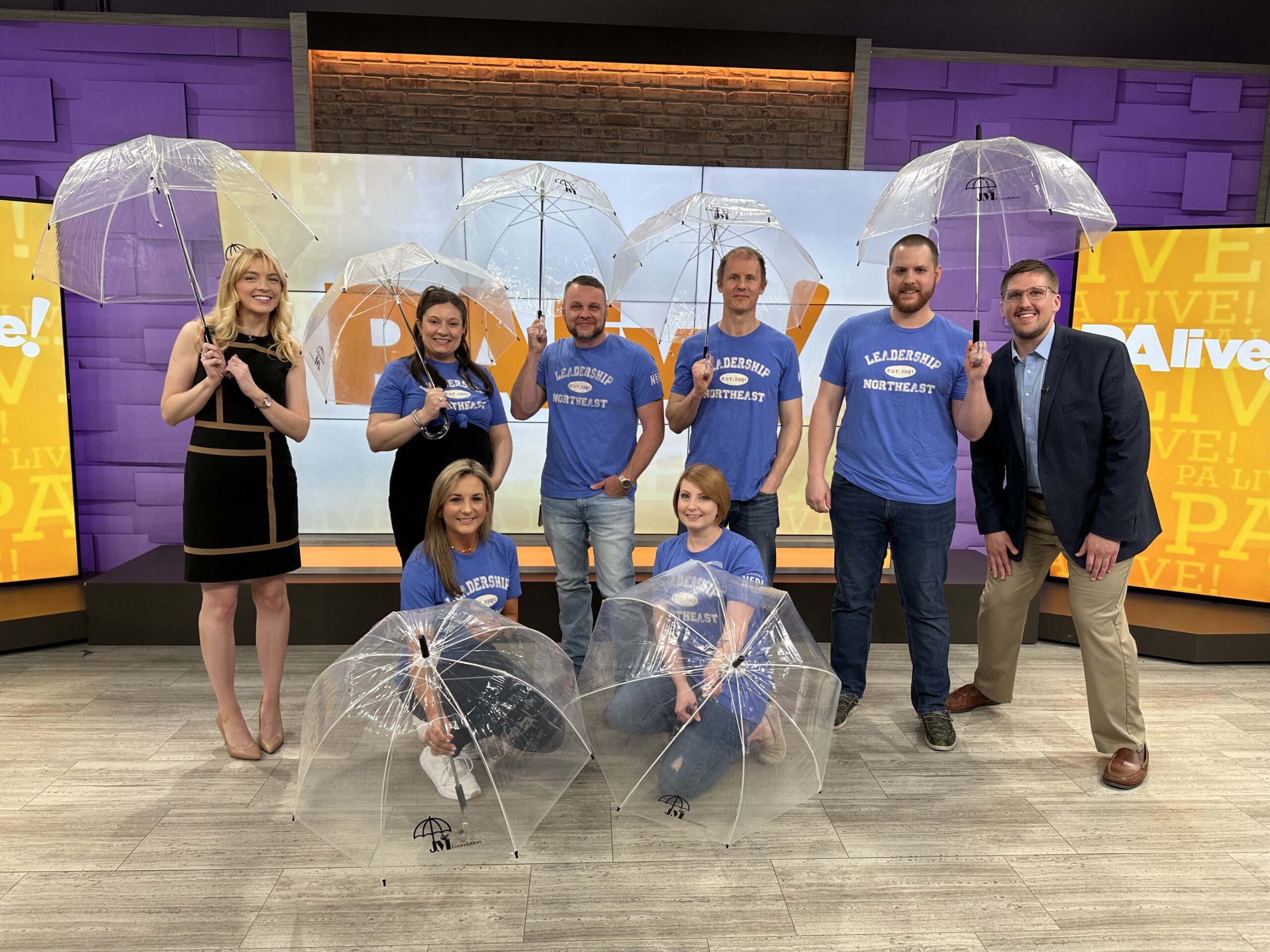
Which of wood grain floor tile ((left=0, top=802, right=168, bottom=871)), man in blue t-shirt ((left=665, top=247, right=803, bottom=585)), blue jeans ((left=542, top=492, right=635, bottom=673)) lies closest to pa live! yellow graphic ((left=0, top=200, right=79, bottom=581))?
wood grain floor tile ((left=0, top=802, right=168, bottom=871))

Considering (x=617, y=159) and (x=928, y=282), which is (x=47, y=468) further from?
(x=928, y=282)

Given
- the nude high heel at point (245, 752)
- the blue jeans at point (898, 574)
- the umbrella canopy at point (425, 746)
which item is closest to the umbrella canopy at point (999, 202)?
the blue jeans at point (898, 574)

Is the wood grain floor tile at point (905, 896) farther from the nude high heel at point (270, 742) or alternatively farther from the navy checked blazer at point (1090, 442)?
the nude high heel at point (270, 742)

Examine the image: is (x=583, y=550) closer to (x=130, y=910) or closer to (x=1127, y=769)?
(x=130, y=910)

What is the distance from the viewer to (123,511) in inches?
191

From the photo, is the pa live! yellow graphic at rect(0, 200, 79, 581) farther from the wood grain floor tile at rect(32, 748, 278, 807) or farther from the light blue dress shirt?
the light blue dress shirt

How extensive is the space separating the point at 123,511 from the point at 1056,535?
192 inches

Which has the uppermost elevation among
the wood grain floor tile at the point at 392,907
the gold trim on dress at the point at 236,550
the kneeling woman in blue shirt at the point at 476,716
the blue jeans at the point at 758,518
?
the blue jeans at the point at 758,518

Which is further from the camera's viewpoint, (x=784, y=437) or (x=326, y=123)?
(x=326, y=123)

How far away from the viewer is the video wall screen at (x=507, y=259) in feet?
14.5

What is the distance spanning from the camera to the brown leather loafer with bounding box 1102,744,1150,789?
2797 mm

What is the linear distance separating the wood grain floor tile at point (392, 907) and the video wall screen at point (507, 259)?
2629mm

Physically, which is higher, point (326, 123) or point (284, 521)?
point (326, 123)

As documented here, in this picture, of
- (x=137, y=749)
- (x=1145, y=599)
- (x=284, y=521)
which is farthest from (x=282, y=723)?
(x=1145, y=599)
